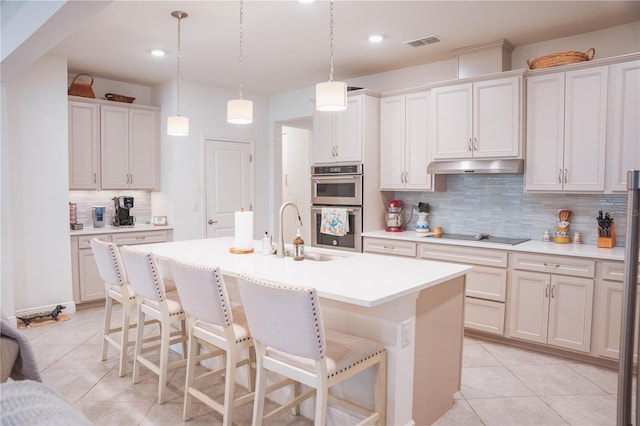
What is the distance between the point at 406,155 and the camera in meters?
4.67

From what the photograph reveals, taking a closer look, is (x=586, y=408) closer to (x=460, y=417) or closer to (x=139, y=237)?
(x=460, y=417)

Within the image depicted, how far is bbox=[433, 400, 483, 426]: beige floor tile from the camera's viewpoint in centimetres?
256

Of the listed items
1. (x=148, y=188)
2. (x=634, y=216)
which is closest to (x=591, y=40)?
(x=634, y=216)

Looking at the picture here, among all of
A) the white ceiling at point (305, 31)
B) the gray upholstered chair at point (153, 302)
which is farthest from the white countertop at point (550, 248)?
the gray upholstered chair at point (153, 302)

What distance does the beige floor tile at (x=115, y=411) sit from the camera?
2574mm

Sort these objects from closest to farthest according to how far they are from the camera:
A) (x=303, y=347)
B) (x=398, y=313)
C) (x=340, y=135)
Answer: (x=303, y=347) → (x=398, y=313) → (x=340, y=135)

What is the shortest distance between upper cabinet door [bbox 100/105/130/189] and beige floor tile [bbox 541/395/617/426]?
486 centimetres

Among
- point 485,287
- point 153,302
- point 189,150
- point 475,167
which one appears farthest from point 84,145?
point 485,287

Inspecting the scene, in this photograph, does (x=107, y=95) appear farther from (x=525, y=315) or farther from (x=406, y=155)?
(x=525, y=315)

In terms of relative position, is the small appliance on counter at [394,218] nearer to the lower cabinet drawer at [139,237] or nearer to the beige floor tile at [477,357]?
the beige floor tile at [477,357]

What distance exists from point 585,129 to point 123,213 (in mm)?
4946

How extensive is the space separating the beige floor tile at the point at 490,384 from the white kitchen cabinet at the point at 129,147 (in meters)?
4.32

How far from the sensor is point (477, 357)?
11.7ft

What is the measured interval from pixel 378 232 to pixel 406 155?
88 cm
